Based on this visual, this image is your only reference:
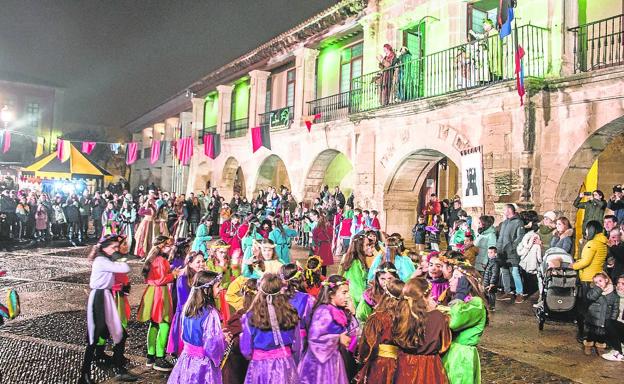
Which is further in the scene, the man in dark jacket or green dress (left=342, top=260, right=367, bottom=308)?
the man in dark jacket

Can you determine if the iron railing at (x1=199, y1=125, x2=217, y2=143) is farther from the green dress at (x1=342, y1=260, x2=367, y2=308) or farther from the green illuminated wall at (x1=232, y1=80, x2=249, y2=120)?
the green dress at (x1=342, y1=260, x2=367, y2=308)

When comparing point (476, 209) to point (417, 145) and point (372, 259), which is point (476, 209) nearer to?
point (417, 145)

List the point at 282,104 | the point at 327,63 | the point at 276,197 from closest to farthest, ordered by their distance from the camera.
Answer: the point at 276,197, the point at 327,63, the point at 282,104

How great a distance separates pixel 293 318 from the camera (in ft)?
12.9

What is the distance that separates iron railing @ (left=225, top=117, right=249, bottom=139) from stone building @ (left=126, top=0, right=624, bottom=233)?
0.18m

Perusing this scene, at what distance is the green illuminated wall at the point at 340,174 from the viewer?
70.4 ft

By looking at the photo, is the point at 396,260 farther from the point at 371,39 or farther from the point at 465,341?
the point at 371,39

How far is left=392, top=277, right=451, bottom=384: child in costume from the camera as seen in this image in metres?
3.83

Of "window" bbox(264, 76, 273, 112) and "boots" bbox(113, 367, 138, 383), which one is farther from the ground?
"window" bbox(264, 76, 273, 112)

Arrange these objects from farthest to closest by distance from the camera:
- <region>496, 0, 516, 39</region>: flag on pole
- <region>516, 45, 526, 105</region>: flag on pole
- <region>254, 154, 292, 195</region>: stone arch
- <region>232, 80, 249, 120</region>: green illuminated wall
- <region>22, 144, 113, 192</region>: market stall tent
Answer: <region>232, 80, 249, 120</region>: green illuminated wall → <region>22, 144, 113, 192</region>: market stall tent → <region>254, 154, 292, 195</region>: stone arch → <region>496, 0, 516, 39</region>: flag on pole → <region>516, 45, 526, 105</region>: flag on pole

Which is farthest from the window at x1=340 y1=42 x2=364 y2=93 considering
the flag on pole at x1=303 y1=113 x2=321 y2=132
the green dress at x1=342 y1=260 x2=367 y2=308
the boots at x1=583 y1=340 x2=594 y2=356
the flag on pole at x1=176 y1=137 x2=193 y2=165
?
the boots at x1=583 y1=340 x2=594 y2=356

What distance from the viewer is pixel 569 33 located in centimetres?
1132

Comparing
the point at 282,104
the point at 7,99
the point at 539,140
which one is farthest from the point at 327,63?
the point at 7,99

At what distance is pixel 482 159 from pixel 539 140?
1.40m
